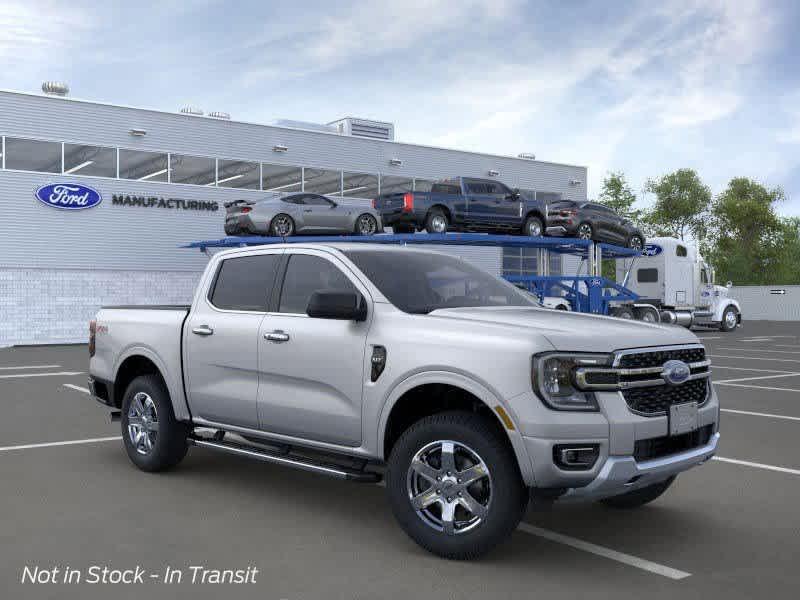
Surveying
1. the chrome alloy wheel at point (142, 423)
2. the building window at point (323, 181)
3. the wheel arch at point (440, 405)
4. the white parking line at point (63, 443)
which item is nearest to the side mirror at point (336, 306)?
the wheel arch at point (440, 405)

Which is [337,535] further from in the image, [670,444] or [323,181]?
[323,181]

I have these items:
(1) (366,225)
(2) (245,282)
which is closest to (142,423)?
(2) (245,282)

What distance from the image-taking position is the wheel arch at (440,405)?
463 cm

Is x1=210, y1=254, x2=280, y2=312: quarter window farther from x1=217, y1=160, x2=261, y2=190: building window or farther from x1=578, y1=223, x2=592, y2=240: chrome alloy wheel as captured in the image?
x1=217, y1=160, x2=261, y2=190: building window

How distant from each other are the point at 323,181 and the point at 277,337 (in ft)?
100

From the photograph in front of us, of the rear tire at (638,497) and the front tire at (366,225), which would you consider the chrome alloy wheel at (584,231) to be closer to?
the front tire at (366,225)

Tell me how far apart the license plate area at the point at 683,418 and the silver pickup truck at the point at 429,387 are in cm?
1

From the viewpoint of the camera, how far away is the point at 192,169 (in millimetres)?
32938

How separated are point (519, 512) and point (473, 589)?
1.68ft

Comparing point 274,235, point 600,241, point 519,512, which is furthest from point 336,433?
point 600,241

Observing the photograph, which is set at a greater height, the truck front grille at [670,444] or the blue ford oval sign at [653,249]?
the blue ford oval sign at [653,249]

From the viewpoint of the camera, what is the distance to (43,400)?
12273mm

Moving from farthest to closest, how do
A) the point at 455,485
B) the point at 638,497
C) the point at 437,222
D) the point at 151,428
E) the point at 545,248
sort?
the point at 545,248
the point at 437,222
the point at 151,428
the point at 638,497
the point at 455,485

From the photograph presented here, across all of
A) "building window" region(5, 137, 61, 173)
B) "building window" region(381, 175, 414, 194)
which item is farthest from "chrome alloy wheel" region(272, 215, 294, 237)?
"building window" region(381, 175, 414, 194)
